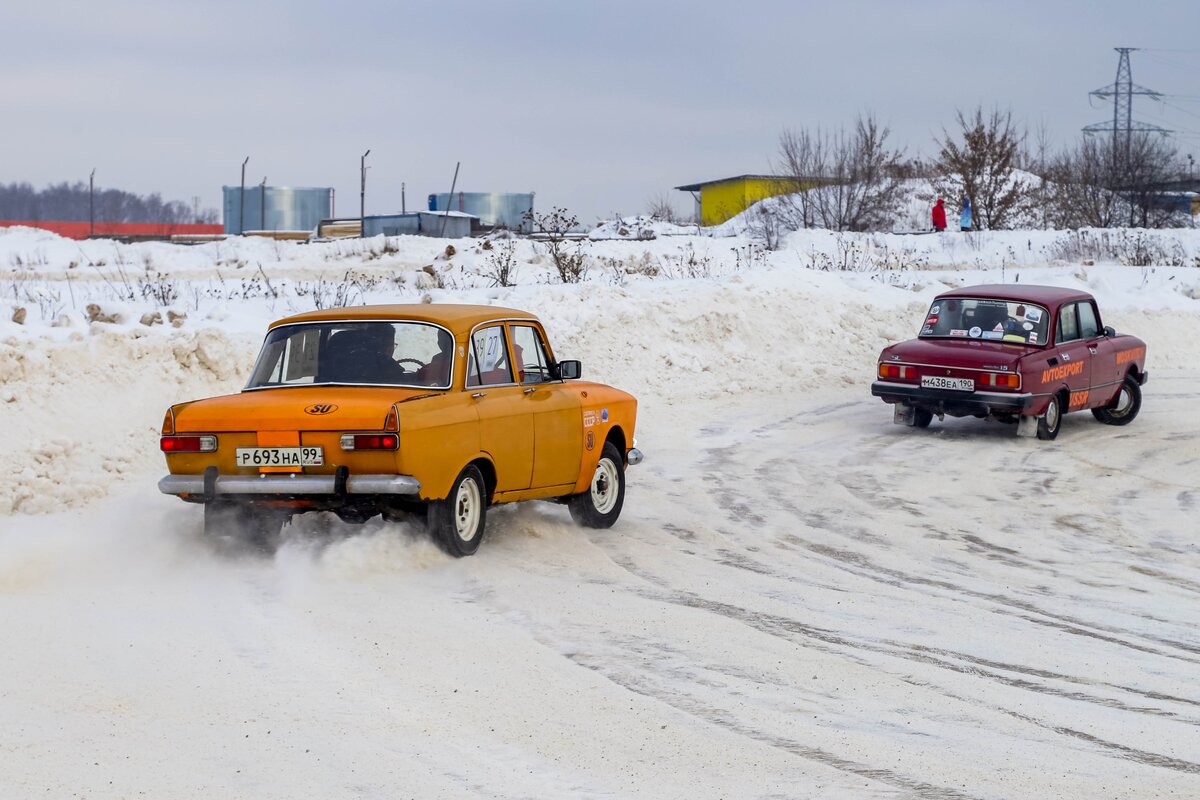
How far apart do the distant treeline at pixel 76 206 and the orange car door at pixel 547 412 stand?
144054mm

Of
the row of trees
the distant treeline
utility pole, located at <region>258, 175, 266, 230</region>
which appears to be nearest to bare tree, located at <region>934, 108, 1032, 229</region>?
the row of trees

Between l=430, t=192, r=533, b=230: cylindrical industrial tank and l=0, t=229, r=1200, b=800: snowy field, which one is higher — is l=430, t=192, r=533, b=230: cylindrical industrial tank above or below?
above

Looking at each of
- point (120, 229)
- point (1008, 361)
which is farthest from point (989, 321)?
point (120, 229)

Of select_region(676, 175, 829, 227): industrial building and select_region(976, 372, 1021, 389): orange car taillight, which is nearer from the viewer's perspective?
select_region(976, 372, 1021, 389): orange car taillight

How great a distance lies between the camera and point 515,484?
9.20m

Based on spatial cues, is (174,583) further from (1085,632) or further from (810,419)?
(810,419)

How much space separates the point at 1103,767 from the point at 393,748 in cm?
254

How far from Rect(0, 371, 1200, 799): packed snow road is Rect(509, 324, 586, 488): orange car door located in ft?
1.63

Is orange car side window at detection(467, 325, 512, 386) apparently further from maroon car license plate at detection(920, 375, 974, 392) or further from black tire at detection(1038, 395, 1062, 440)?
black tire at detection(1038, 395, 1062, 440)

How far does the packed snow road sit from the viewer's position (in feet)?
16.2

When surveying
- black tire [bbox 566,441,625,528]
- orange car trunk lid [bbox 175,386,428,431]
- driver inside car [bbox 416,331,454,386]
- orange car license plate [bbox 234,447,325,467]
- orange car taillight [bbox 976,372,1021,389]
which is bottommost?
black tire [bbox 566,441,625,528]

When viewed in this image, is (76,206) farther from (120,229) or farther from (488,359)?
(488,359)

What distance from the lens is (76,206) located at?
158 meters

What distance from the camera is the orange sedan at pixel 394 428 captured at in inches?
318
